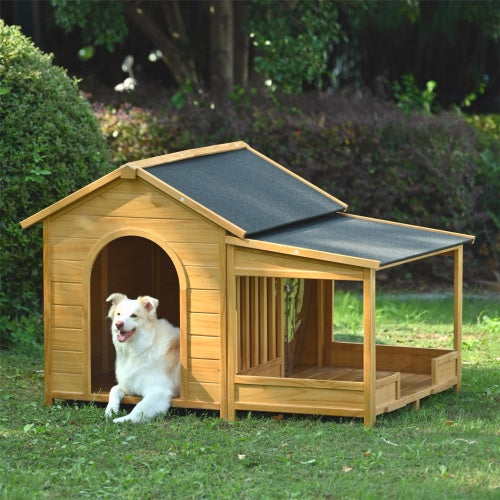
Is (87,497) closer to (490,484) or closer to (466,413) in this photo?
(490,484)

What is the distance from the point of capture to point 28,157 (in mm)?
9398

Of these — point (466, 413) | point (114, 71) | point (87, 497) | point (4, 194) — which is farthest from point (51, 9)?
point (87, 497)

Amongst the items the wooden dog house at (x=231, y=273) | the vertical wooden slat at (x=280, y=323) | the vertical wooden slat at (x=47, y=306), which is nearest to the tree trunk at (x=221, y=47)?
the wooden dog house at (x=231, y=273)

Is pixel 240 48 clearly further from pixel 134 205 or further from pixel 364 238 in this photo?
pixel 134 205

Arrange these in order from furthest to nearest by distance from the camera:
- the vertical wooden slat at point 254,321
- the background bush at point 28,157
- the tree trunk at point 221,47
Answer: the tree trunk at point 221,47, the background bush at point 28,157, the vertical wooden slat at point 254,321

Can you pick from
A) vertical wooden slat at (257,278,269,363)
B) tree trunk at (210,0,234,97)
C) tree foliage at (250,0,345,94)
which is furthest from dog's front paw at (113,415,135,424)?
tree trunk at (210,0,234,97)

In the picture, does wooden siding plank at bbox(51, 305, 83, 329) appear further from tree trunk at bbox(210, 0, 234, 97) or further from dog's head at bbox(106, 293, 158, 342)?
tree trunk at bbox(210, 0, 234, 97)

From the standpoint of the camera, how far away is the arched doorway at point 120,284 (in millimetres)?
8516

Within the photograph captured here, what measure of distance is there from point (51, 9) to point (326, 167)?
6.13 m

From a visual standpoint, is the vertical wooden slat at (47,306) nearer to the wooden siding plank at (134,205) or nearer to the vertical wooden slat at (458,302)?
the wooden siding plank at (134,205)

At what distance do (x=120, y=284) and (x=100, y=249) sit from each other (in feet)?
3.92

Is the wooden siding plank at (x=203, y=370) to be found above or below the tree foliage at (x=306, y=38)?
below

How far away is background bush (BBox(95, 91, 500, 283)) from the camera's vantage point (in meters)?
12.5

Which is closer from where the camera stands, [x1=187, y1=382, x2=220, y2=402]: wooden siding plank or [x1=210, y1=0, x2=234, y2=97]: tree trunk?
[x1=187, y1=382, x2=220, y2=402]: wooden siding plank
